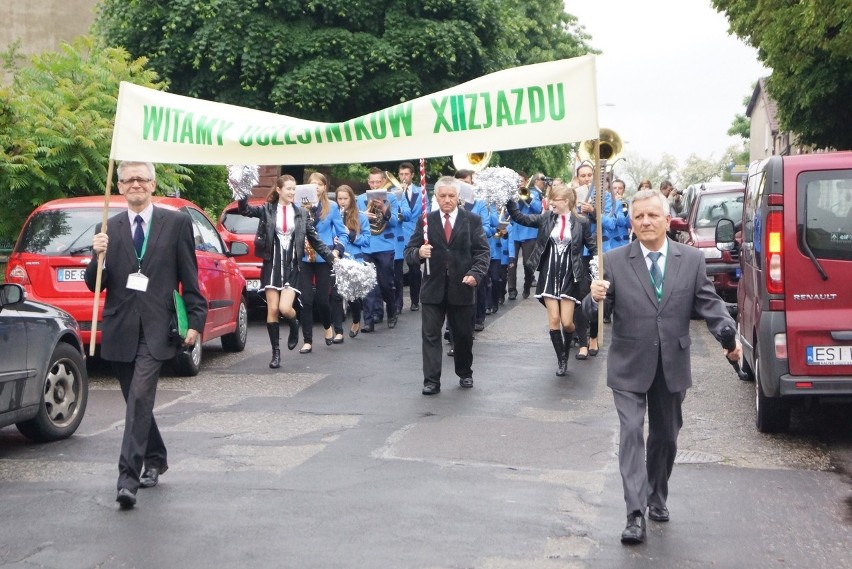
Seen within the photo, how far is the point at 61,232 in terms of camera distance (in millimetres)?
11969

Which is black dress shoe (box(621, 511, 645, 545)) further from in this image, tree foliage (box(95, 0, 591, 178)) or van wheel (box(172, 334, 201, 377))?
tree foliage (box(95, 0, 591, 178))

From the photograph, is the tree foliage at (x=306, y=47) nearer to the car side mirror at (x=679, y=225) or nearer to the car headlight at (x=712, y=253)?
the car side mirror at (x=679, y=225)

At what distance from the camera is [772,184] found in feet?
29.0

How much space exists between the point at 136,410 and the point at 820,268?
4634 millimetres

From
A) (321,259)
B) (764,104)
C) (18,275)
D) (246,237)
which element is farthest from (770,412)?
(764,104)

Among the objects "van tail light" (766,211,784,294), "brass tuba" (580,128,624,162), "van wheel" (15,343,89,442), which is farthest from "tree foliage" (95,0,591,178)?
"van tail light" (766,211,784,294)

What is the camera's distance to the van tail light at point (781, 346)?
346 inches

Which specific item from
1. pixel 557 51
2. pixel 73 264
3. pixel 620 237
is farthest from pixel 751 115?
pixel 73 264

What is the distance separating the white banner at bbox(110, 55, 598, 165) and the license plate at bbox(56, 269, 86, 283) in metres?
3.46

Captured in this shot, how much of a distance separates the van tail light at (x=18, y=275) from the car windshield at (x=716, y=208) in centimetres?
1170

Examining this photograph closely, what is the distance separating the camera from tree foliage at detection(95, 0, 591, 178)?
91.2 ft

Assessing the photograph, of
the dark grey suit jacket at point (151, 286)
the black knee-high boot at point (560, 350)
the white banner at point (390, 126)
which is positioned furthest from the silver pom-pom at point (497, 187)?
the dark grey suit jacket at point (151, 286)

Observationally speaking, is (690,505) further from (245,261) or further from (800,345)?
(245,261)

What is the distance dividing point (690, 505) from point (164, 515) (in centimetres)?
288
